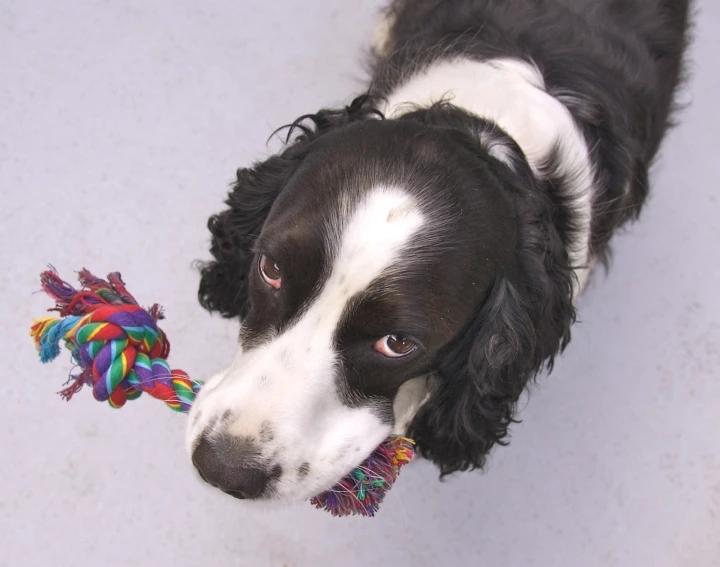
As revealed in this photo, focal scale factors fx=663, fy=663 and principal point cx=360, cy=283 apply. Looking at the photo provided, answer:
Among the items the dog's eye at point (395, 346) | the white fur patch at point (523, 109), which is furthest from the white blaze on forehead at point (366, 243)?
the white fur patch at point (523, 109)

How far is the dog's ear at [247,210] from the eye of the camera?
1.73m

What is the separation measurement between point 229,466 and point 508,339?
2.34 ft

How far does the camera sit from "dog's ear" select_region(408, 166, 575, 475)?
5.14ft

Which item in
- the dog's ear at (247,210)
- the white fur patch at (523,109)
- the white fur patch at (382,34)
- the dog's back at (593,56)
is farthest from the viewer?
the white fur patch at (382,34)

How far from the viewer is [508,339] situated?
5.25ft

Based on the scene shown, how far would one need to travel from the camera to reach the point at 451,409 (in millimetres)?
1861

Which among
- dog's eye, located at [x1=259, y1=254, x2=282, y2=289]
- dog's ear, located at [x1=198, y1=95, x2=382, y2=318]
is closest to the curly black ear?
dog's ear, located at [x1=198, y1=95, x2=382, y2=318]

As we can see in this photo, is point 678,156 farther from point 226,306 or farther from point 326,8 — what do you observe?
point 226,306

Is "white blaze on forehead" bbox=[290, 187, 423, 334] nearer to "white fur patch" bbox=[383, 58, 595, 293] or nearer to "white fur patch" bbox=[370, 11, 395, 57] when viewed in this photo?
"white fur patch" bbox=[383, 58, 595, 293]

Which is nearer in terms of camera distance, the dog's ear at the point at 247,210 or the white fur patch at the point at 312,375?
the white fur patch at the point at 312,375

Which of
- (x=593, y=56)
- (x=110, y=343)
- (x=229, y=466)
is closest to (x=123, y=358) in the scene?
(x=110, y=343)

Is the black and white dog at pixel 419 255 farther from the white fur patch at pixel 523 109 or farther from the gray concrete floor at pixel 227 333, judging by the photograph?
the gray concrete floor at pixel 227 333

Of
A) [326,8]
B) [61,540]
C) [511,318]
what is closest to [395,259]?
[511,318]

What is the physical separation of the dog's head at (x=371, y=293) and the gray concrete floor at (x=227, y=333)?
868 millimetres
